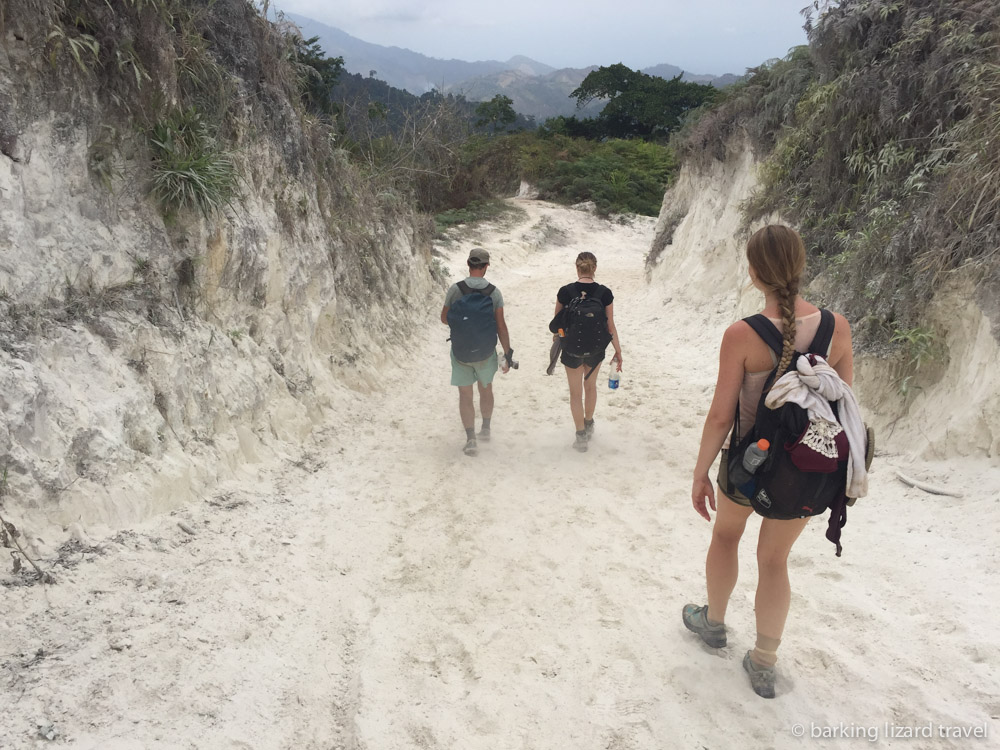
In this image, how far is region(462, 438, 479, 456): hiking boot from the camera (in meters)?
5.42

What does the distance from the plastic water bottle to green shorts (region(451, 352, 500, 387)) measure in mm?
3274

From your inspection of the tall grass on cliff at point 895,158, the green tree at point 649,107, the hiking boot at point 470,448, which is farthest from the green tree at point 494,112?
the hiking boot at point 470,448

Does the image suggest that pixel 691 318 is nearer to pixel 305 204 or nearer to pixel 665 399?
pixel 665 399

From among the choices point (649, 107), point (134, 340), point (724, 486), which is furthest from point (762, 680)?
point (649, 107)

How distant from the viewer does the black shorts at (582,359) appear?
205 inches

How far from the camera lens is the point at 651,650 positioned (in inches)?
114

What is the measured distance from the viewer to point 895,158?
609 cm

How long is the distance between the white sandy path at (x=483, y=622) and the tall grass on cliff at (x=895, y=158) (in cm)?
164

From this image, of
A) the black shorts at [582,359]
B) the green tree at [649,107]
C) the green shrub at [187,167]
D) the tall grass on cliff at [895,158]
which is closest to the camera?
the green shrub at [187,167]

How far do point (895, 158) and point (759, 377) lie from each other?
17.3 feet

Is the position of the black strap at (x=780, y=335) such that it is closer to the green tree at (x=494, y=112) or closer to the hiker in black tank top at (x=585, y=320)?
the hiker in black tank top at (x=585, y=320)

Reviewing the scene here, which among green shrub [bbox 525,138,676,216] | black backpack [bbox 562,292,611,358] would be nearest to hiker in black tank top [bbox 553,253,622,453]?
black backpack [bbox 562,292,611,358]

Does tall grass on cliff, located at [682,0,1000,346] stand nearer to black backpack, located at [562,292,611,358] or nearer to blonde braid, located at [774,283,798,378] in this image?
black backpack, located at [562,292,611,358]

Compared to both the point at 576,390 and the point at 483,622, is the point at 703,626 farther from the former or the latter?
the point at 576,390
